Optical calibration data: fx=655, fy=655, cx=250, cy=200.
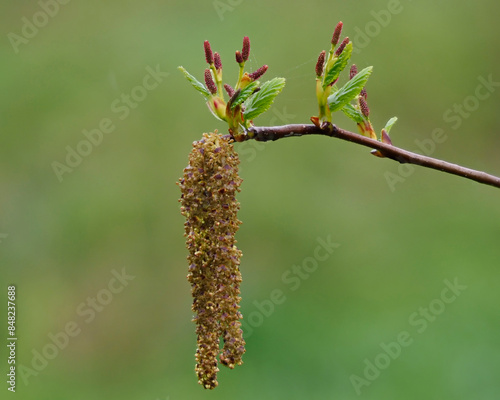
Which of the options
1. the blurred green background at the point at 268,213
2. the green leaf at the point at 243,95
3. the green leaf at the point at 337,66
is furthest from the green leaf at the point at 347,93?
the blurred green background at the point at 268,213

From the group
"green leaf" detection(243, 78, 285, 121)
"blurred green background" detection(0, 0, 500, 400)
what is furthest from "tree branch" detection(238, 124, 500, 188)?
"blurred green background" detection(0, 0, 500, 400)

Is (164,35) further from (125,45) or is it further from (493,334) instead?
(493,334)

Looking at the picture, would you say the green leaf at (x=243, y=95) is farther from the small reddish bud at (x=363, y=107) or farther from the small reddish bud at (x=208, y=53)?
the small reddish bud at (x=363, y=107)

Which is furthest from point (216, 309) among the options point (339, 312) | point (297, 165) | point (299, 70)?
point (299, 70)

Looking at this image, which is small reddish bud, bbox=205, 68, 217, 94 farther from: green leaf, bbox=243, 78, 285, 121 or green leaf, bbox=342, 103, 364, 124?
green leaf, bbox=342, 103, 364, 124

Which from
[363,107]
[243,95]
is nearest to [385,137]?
[363,107]

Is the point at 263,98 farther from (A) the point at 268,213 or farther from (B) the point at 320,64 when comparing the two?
(A) the point at 268,213
